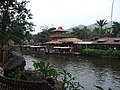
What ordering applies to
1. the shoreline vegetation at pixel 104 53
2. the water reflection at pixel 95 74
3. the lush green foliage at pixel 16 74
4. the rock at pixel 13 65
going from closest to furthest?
the lush green foliage at pixel 16 74
the rock at pixel 13 65
the water reflection at pixel 95 74
the shoreline vegetation at pixel 104 53

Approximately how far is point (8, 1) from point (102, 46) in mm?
36199

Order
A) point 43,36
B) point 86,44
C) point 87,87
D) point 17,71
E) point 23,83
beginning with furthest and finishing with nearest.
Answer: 1. point 43,36
2. point 86,44
3. point 87,87
4. point 17,71
5. point 23,83

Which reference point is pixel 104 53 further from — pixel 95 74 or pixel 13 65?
pixel 13 65

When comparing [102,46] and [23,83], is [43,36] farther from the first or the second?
[23,83]

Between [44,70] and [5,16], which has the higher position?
[5,16]

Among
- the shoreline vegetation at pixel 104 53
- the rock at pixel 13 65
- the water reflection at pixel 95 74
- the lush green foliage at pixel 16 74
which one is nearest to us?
the lush green foliage at pixel 16 74

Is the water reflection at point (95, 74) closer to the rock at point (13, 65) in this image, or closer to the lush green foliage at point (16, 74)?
the rock at point (13, 65)

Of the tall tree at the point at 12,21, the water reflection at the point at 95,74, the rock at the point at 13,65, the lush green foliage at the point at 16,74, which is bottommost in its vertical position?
the water reflection at the point at 95,74

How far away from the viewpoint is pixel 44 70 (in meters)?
13.1

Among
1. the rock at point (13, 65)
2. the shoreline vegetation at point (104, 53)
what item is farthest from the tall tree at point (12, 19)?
the shoreline vegetation at point (104, 53)

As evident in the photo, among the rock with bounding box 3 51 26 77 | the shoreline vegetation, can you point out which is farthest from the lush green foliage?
the shoreline vegetation

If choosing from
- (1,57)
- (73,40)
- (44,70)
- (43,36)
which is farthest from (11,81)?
(43,36)

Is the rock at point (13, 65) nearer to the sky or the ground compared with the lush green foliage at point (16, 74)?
nearer to the sky

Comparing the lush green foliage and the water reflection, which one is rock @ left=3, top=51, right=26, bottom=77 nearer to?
the lush green foliage
